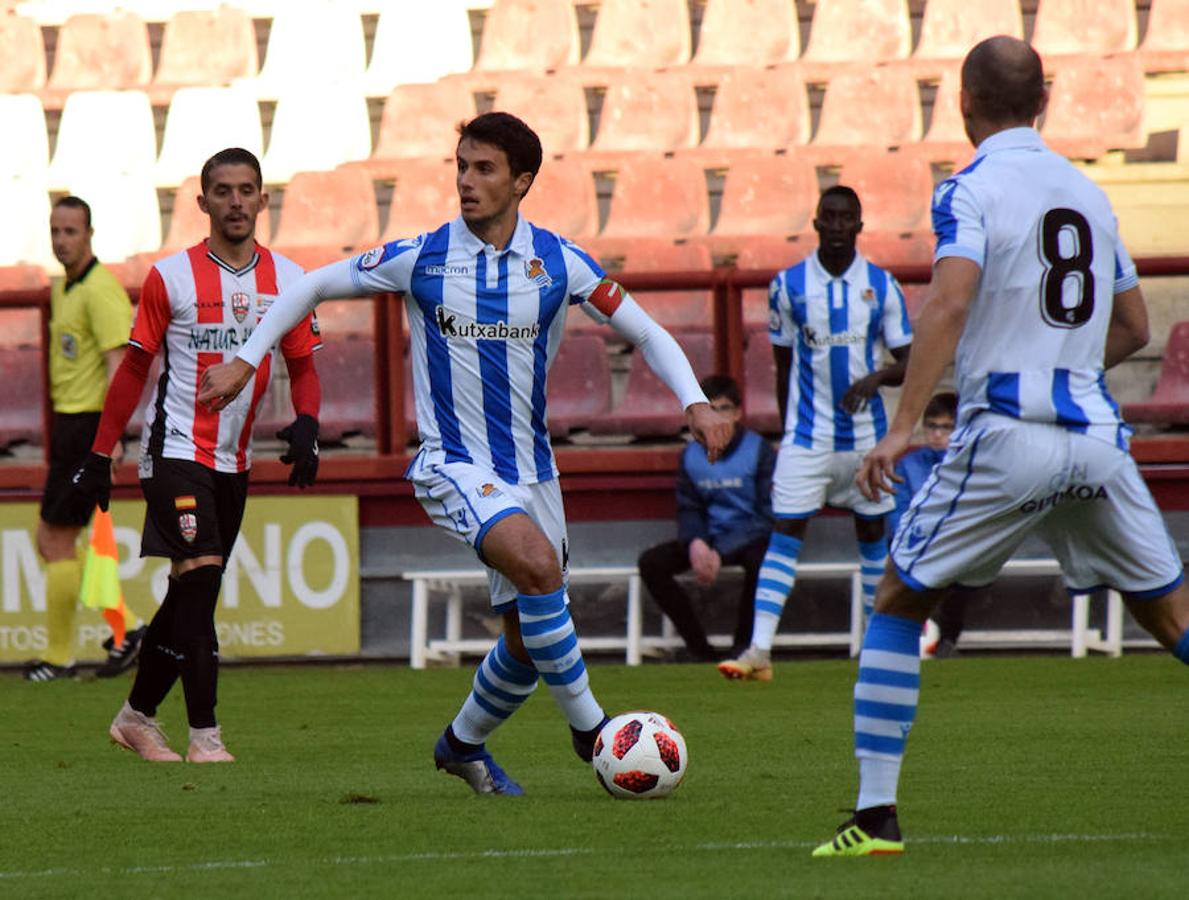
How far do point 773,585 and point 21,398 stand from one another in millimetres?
4952

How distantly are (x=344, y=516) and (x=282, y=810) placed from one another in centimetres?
594

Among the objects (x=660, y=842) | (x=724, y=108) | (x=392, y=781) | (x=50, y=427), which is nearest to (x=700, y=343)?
(x=50, y=427)

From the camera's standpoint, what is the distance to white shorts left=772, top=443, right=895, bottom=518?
10312 mm

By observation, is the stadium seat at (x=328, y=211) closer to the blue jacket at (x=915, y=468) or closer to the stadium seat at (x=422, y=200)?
the stadium seat at (x=422, y=200)

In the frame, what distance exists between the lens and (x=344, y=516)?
11734 millimetres

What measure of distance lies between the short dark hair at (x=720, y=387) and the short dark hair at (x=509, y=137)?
Result: 5.08 metres

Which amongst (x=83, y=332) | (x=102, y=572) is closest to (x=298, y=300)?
(x=83, y=332)

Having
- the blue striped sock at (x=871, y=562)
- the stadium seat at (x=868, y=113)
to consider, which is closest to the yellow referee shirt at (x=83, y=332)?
the blue striped sock at (x=871, y=562)

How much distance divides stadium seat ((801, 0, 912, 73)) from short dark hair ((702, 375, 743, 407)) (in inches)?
256

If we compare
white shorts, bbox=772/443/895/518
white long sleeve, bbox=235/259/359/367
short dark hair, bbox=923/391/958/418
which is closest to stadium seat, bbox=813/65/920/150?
short dark hair, bbox=923/391/958/418

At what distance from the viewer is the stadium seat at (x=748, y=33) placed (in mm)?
17328

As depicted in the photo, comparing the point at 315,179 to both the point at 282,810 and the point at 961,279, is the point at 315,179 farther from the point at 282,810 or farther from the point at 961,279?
the point at 961,279

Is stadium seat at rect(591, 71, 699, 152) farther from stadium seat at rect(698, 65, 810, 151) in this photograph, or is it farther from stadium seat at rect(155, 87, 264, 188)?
stadium seat at rect(155, 87, 264, 188)

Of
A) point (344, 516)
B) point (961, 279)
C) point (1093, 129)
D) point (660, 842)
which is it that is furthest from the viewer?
point (1093, 129)
